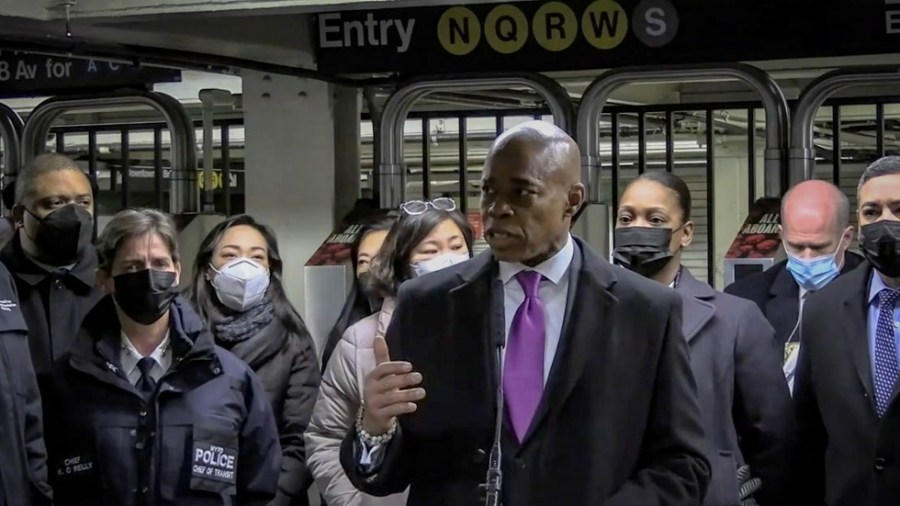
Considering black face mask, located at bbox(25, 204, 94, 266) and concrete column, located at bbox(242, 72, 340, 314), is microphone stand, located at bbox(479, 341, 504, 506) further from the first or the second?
concrete column, located at bbox(242, 72, 340, 314)

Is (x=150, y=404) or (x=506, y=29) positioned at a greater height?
(x=506, y=29)

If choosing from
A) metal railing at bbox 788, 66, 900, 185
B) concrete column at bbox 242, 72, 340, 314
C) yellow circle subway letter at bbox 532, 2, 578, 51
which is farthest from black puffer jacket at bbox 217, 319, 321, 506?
metal railing at bbox 788, 66, 900, 185

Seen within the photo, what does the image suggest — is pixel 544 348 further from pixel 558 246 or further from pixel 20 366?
pixel 20 366

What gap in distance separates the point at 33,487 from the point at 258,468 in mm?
512

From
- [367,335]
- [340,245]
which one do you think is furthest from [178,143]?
[367,335]

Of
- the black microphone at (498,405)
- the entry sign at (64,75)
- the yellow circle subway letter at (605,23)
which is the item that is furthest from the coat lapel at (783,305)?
the entry sign at (64,75)

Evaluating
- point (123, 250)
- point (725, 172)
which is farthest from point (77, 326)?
point (725, 172)

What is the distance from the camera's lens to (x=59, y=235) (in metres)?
3.37

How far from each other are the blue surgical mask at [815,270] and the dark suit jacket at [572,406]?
1677mm

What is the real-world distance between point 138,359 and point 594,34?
2.33 m

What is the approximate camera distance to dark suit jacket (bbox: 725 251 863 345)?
3729mm

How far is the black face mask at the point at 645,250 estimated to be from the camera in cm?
307

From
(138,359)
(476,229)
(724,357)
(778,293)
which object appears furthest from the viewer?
(476,229)

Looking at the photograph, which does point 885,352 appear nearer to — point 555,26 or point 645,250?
point 645,250
